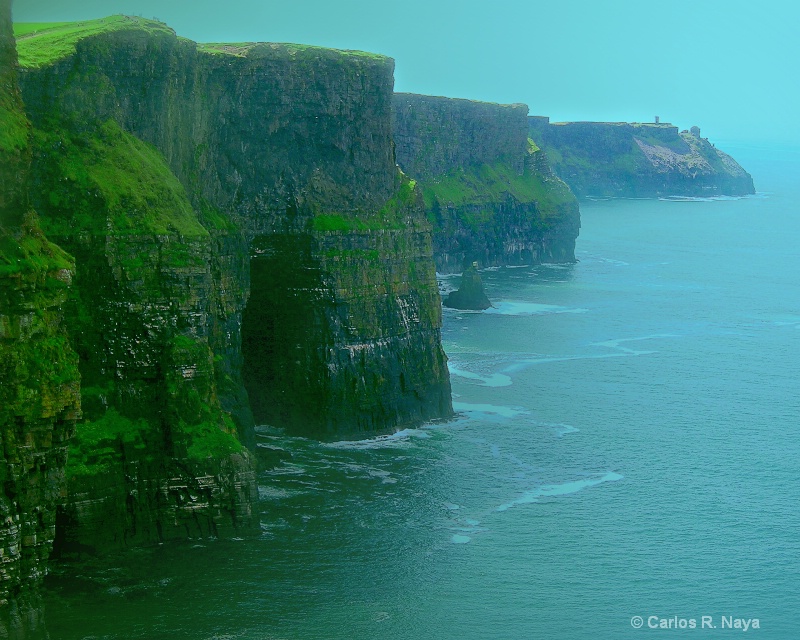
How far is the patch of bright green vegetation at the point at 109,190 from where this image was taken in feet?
182

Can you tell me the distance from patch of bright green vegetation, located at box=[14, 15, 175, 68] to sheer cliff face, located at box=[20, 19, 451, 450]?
0.73 metres

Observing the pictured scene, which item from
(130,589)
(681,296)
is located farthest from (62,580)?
(681,296)

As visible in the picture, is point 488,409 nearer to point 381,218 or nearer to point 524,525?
point 381,218

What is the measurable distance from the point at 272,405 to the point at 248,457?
16824 mm

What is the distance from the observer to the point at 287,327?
237ft

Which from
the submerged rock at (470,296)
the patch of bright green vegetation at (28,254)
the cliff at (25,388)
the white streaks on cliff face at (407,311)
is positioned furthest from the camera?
the submerged rock at (470,296)

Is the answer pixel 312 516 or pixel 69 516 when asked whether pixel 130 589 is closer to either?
pixel 69 516

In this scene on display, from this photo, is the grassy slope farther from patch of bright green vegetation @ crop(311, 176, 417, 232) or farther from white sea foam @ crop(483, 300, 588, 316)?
patch of bright green vegetation @ crop(311, 176, 417, 232)

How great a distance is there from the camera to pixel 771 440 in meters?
76.9

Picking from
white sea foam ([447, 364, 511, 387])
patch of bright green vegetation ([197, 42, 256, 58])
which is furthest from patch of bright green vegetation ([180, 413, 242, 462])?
white sea foam ([447, 364, 511, 387])

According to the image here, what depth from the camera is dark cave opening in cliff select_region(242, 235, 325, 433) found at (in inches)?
2837

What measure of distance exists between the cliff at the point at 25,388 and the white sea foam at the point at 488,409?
3983 centimetres

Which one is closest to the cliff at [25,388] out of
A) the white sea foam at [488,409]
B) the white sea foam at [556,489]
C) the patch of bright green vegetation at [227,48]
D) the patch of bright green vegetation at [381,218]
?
the white sea foam at [556,489]

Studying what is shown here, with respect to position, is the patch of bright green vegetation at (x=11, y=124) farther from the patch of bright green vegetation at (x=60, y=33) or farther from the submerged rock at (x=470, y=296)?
the submerged rock at (x=470, y=296)
